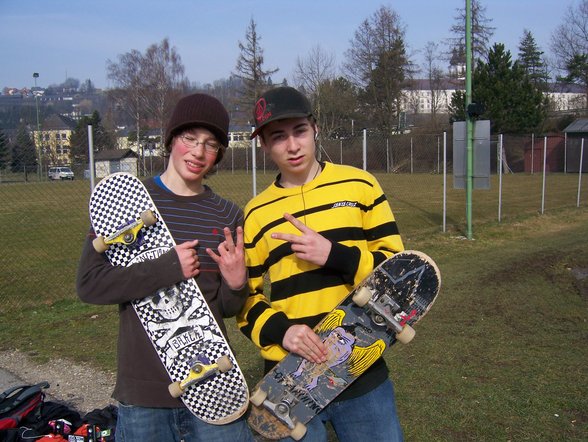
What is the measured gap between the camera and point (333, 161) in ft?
61.6

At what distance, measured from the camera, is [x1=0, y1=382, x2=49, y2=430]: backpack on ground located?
10.4ft

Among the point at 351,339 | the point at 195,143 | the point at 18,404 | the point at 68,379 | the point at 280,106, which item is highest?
the point at 280,106

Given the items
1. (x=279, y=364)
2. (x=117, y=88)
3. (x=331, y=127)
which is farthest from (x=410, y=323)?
(x=117, y=88)

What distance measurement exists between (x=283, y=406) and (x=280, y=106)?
→ 108 centimetres

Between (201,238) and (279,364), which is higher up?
(201,238)

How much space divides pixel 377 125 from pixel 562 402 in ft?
136

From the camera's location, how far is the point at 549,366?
4.29 m

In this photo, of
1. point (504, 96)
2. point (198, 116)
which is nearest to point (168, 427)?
point (198, 116)

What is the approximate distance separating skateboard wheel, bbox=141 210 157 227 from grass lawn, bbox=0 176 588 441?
2214mm

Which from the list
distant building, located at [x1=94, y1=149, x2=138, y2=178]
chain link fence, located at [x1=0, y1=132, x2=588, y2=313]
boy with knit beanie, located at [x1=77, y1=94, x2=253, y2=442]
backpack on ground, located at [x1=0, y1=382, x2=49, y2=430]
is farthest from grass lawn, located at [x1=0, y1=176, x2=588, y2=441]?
boy with knit beanie, located at [x1=77, y1=94, x2=253, y2=442]

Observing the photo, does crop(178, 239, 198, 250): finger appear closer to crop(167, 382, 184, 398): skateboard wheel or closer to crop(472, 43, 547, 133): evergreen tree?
crop(167, 382, 184, 398): skateboard wheel

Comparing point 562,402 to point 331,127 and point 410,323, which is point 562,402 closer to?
point 410,323

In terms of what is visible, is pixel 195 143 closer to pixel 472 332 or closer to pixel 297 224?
pixel 297 224

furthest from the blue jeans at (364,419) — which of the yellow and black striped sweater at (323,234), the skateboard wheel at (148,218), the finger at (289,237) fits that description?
the skateboard wheel at (148,218)
